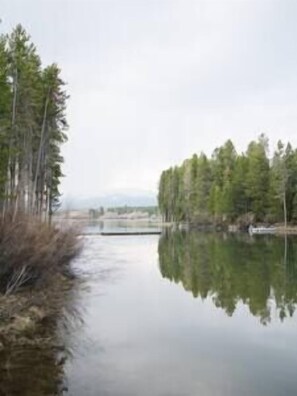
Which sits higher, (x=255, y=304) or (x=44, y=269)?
(x=44, y=269)

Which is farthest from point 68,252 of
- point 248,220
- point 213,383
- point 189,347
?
point 248,220

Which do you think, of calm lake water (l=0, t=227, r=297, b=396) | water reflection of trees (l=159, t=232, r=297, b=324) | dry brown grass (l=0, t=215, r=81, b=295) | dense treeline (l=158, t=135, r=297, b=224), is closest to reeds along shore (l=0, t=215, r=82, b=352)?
dry brown grass (l=0, t=215, r=81, b=295)

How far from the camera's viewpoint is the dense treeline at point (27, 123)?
30.5m

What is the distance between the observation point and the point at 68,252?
81.9 feet

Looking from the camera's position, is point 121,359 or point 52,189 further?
point 52,189

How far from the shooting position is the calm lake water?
10.5 metres

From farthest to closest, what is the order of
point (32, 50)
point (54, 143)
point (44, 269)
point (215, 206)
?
1. point (215, 206)
2. point (54, 143)
3. point (32, 50)
4. point (44, 269)

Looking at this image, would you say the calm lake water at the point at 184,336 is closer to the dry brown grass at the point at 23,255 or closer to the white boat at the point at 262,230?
the dry brown grass at the point at 23,255

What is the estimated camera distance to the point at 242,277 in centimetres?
2681

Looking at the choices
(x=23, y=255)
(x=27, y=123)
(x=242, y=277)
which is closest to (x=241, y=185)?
(x=27, y=123)

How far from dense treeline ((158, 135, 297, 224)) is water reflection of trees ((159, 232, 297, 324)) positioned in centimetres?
3755

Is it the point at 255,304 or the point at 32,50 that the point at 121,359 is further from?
the point at 32,50

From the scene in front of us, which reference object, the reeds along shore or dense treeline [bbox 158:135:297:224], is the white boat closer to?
dense treeline [bbox 158:135:297:224]

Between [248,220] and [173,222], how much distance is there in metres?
40.6
